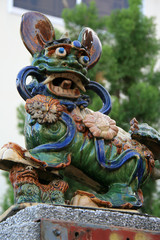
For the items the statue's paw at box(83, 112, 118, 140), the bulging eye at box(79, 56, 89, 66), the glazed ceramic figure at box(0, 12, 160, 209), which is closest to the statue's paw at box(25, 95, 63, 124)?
the glazed ceramic figure at box(0, 12, 160, 209)

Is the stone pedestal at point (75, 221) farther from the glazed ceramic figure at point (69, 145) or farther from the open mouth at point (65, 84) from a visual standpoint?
the open mouth at point (65, 84)

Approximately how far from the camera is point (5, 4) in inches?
204

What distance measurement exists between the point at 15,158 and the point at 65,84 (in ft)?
1.44

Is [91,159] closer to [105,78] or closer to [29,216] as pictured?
[29,216]

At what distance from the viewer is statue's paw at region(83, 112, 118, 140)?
82.9 inches

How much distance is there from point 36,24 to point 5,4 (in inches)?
119

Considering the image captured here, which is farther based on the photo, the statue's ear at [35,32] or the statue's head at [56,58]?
the statue's ear at [35,32]

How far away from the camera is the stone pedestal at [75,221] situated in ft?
5.59

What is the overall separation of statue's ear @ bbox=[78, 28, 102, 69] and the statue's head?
4 centimetres

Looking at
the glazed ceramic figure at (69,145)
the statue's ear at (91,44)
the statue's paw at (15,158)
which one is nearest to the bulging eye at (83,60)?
the glazed ceramic figure at (69,145)

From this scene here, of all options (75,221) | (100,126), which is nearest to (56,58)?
(100,126)

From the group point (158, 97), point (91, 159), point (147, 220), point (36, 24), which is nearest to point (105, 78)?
point (158, 97)

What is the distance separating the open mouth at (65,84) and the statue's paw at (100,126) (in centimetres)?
14

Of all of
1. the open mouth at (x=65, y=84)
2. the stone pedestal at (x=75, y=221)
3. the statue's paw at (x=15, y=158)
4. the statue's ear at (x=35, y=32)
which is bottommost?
the stone pedestal at (x=75, y=221)
